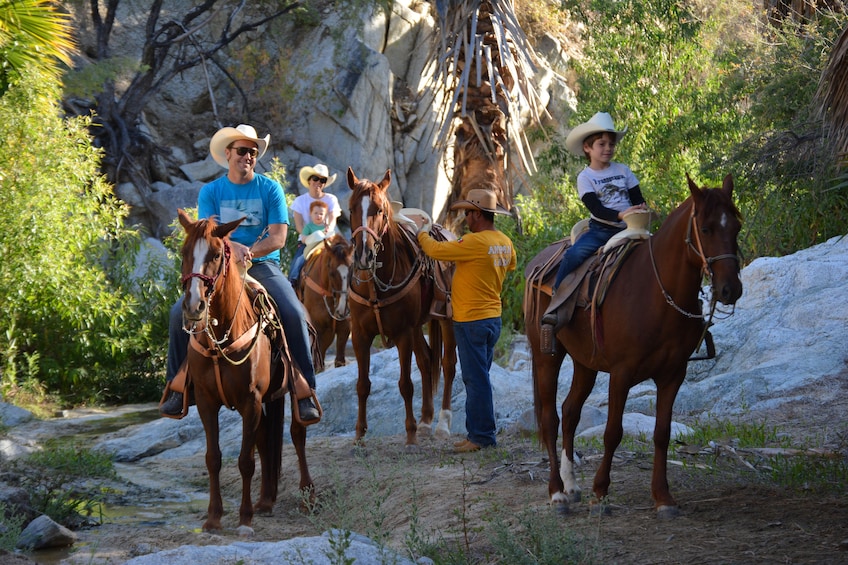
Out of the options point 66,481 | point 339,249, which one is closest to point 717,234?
point 66,481

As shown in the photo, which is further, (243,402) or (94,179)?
(94,179)

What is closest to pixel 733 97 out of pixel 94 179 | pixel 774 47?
pixel 774 47

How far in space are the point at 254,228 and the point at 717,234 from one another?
3.46 metres

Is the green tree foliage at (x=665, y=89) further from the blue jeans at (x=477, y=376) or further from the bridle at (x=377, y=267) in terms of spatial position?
the blue jeans at (x=477, y=376)

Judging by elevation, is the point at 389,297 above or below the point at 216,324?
above

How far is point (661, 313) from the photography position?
632 centimetres

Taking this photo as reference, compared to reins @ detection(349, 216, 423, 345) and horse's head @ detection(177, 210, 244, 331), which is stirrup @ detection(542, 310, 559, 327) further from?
reins @ detection(349, 216, 423, 345)

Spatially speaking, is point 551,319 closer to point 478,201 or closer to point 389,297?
point 478,201

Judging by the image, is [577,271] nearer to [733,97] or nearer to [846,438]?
[846,438]

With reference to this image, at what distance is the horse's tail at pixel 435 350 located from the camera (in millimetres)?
10930

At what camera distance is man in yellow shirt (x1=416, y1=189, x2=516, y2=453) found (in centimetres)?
901

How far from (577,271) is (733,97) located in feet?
47.1

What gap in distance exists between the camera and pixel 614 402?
6.41 m

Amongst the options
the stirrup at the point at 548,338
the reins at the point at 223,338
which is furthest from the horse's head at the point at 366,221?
the stirrup at the point at 548,338
